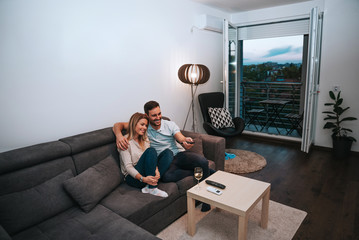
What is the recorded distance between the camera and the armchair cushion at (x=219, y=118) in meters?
4.17

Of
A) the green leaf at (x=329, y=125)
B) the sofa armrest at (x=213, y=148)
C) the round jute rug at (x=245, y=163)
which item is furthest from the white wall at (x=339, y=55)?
the sofa armrest at (x=213, y=148)

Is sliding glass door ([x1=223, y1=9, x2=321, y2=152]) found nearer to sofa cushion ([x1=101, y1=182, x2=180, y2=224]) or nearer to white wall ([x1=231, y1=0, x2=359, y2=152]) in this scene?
white wall ([x1=231, y1=0, x2=359, y2=152])

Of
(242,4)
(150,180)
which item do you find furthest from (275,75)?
(150,180)

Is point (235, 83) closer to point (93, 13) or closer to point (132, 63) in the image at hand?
point (132, 63)

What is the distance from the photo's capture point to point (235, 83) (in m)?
5.01

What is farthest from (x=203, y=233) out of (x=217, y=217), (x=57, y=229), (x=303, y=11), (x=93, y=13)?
(x=303, y=11)

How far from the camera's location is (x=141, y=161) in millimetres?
2320

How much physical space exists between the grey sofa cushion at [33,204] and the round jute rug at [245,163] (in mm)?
2212

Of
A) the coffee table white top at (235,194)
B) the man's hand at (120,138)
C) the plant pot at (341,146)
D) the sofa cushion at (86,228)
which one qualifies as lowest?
the plant pot at (341,146)

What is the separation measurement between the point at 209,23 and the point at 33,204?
3.74m

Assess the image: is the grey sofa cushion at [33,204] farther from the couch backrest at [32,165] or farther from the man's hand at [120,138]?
the man's hand at [120,138]

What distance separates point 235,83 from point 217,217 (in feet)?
10.5

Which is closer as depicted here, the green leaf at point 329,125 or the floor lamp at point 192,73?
the floor lamp at point 192,73

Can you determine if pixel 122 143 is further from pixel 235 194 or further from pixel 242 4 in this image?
pixel 242 4
